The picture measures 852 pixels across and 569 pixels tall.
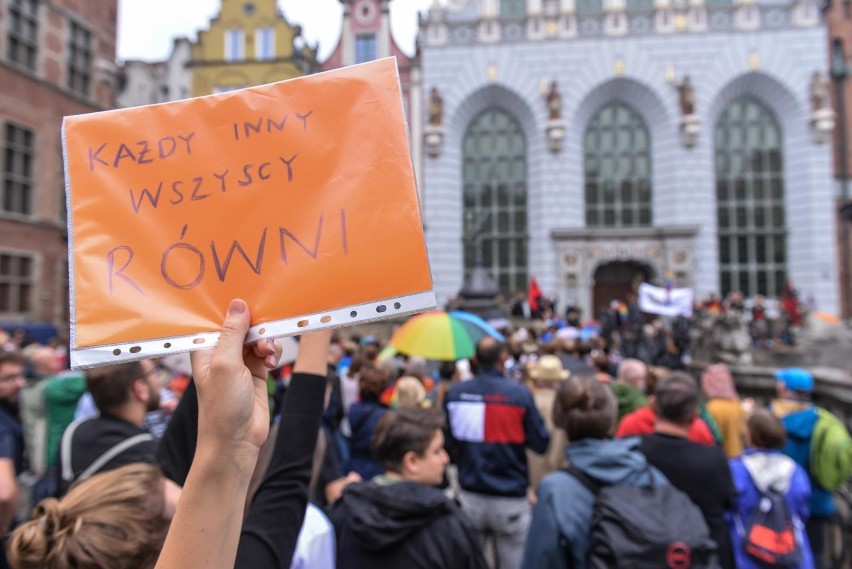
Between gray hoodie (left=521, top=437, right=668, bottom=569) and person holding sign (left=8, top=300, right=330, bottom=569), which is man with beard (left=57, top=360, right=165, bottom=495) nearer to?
person holding sign (left=8, top=300, right=330, bottom=569)

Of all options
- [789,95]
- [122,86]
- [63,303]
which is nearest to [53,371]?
[63,303]

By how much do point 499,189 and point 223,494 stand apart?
1034 inches

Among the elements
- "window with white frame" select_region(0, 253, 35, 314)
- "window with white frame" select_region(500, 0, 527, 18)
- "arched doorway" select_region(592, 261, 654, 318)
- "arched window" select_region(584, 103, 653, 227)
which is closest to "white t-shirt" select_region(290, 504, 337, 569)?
"window with white frame" select_region(0, 253, 35, 314)

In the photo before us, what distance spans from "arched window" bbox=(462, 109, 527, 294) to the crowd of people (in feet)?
69.1

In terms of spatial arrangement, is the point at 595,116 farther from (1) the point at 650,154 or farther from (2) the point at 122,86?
(2) the point at 122,86

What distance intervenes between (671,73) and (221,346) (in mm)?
27493

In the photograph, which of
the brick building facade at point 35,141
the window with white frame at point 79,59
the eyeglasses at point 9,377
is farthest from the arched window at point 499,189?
the eyeglasses at point 9,377

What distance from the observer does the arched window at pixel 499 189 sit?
1040 inches

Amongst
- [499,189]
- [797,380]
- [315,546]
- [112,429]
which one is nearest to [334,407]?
[112,429]

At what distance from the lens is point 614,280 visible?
85.6 feet

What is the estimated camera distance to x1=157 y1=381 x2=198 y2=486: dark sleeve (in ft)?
6.45

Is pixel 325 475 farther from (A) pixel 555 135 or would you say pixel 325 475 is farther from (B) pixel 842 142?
(B) pixel 842 142

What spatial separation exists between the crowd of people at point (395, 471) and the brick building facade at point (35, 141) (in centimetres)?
1536

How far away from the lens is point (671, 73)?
24.8 m
